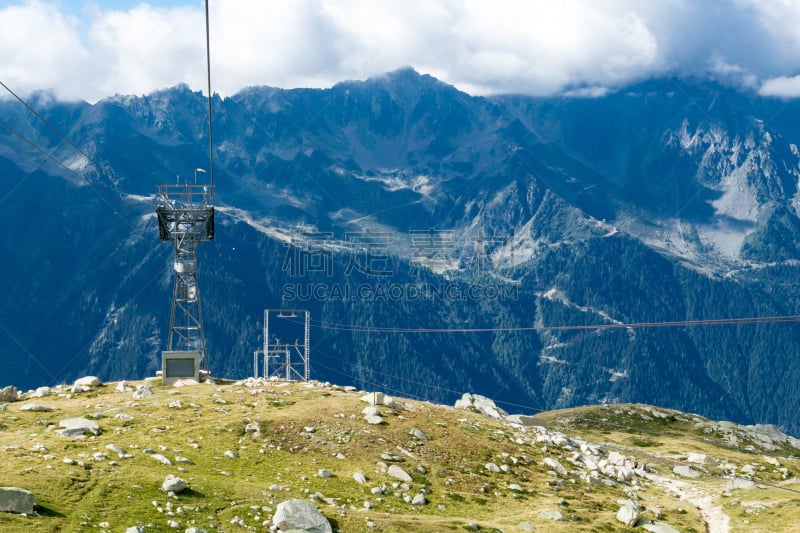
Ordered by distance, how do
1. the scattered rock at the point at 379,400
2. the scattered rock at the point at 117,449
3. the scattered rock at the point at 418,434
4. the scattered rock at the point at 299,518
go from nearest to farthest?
the scattered rock at the point at 299,518 < the scattered rock at the point at 117,449 < the scattered rock at the point at 418,434 < the scattered rock at the point at 379,400

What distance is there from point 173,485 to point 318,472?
14.1 metres

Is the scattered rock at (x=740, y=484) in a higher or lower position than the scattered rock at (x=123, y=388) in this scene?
lower

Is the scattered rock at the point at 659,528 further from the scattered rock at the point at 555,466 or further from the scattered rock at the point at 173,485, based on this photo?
the scattered rock at the point at 173,485

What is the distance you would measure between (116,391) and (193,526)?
149 ft

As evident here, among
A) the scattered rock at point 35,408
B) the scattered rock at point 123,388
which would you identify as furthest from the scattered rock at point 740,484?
the scattered rock at point 35,408

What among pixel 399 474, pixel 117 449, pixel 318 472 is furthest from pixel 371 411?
pixel 117 449

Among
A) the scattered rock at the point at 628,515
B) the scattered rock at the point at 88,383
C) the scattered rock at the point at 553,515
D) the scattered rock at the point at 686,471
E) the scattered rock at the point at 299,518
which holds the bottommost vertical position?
the scattered rock at the point at 686,471

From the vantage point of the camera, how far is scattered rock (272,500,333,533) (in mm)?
54562

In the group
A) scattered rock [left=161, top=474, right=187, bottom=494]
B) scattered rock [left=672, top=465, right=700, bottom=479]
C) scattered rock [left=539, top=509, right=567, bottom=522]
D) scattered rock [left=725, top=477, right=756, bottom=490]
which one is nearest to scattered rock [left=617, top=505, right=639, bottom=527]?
scattered rock [left=539, top=509, right=567, bottom=522]

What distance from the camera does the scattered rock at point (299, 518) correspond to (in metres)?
54.6

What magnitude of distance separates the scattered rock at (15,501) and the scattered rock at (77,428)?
693 inches

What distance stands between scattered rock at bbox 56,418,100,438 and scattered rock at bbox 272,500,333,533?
2013 cm

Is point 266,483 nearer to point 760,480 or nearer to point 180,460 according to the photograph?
point 180,460

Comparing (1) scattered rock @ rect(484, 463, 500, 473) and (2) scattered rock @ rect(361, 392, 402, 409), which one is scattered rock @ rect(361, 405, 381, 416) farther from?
(1) scattered rock @ rect(484, 463, 500, 473)
